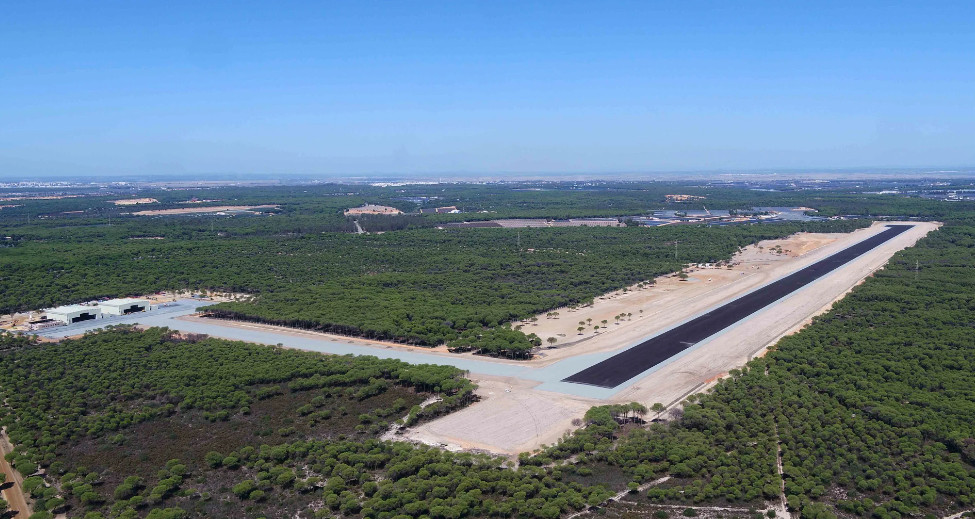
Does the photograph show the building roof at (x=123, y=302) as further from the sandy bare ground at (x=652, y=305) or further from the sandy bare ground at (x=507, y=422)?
the sandy bare ground at (x=507, y=422)

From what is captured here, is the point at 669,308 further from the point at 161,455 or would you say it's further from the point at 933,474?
the point at 161,455

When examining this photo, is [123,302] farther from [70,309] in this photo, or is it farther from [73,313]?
[73,313]

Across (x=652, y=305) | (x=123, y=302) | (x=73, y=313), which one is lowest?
(x=652, y=305)

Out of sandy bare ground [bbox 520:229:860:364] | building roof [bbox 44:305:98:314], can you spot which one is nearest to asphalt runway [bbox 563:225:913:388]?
sandy bare ground [bbox 520:229:860:364]

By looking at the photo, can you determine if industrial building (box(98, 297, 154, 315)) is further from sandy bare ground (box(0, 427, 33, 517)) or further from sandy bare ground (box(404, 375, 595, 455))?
sandy bare ground (box(404, 375, 595, 455))

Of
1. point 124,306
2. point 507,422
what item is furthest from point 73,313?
point 507,422

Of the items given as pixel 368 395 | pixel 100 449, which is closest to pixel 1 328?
pixel 100 449

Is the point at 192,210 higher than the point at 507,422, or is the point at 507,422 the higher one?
the point at 192,210
